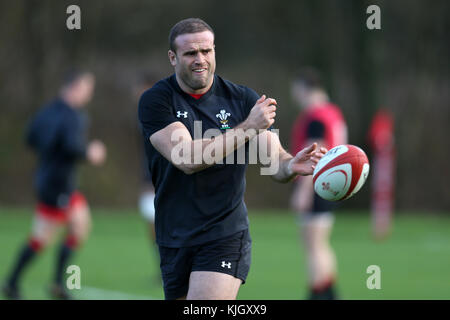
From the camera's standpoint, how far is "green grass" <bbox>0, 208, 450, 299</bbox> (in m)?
9.91

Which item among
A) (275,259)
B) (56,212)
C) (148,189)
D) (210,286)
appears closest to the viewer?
(210,286)

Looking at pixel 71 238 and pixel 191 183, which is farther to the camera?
pixel 71 238

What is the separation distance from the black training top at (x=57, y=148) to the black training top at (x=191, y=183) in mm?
4556

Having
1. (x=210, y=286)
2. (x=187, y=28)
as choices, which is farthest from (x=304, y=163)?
(x=187, y=28)

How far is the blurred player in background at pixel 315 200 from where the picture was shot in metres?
9.05

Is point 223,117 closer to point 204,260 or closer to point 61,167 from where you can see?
point 204,260

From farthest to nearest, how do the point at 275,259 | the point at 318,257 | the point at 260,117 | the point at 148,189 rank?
the point at 275,259, the point at 148,189, the point at 318,257, the point at 260,117

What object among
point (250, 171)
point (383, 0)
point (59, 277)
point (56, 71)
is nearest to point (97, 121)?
point (56, 71)

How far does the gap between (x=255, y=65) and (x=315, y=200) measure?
46.8ft

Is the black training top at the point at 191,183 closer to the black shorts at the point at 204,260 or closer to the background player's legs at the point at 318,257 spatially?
the black shorts at the point at 204,260

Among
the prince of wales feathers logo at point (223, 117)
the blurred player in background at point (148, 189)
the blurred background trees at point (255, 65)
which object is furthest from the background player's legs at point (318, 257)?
the blurred background trees at point (255, 65)

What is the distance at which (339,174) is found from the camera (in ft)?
17.4

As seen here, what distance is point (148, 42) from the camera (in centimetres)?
2288

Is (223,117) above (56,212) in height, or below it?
above
